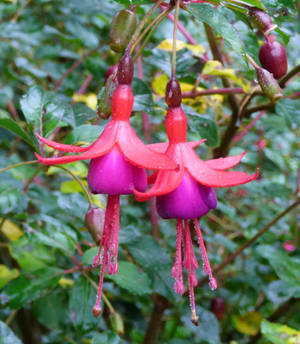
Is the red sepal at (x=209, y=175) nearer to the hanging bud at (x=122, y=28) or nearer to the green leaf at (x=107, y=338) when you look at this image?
the hanging bud at (x=122, y=28)

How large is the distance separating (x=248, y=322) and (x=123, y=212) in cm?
86

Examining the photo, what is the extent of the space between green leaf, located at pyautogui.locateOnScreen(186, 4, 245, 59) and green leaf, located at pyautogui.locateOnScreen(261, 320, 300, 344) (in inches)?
25.7

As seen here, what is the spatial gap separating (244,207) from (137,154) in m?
1.94

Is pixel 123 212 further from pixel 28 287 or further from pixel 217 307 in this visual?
pixel 217 307

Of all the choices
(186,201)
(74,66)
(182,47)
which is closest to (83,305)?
(186,201)

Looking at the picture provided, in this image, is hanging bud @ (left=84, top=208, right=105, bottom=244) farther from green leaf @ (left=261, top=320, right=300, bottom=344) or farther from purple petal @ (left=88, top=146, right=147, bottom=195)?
green leaf @ (left=261, top=320, right=300, bottom=344)

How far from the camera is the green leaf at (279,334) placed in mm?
899

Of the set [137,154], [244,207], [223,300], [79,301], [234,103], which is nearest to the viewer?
[137,154]

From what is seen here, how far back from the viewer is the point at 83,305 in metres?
0.86

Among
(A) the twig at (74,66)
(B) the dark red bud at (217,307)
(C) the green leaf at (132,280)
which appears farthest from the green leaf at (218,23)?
(B) the dark red bud at (217,307)

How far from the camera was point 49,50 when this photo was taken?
5.34 feet

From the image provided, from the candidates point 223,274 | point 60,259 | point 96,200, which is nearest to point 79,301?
point 96,200

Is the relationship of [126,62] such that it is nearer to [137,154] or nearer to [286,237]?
[137,154]

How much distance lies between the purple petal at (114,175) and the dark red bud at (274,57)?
0.31 meters
